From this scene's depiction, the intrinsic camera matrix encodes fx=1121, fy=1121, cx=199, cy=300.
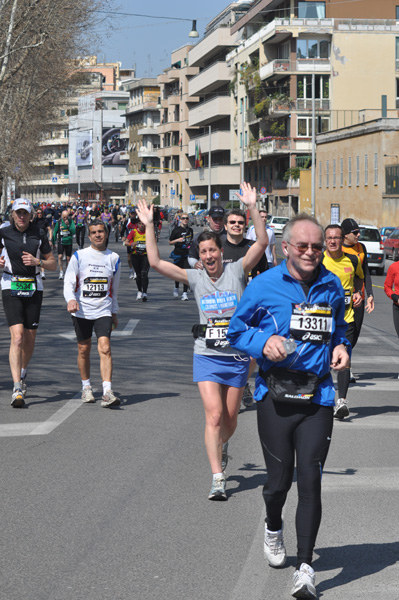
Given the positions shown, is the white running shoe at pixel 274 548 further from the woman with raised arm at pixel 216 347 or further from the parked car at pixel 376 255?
the parked car at pixel 376 255

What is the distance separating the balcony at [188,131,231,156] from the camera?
10644 cm

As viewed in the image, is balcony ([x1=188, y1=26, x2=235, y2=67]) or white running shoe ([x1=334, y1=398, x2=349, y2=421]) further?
balcony ([x1=188, y1=26, x2=235, y2=67])

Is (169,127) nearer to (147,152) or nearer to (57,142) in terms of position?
(147,152)

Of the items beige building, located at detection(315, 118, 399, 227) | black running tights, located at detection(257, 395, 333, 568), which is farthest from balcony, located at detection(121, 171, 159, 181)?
black running tights, located at detection(257, 395, 333, 568)

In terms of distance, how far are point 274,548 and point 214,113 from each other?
4095 inches

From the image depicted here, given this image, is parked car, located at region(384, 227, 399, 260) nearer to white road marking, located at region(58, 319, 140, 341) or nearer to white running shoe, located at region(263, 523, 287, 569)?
white road marking, located at region(58, 319, 140, 341)

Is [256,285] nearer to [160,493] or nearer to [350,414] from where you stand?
[160,493]

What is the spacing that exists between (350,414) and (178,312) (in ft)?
36.6

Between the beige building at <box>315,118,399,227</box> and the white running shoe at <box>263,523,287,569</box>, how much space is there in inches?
2134

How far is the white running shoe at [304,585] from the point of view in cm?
490

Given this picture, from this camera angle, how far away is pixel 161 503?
682 cm

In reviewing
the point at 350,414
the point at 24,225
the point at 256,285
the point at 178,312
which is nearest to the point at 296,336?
the point at 256,285

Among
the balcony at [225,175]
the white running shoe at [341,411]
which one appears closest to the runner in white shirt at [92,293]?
the white running shoe at [341,411]

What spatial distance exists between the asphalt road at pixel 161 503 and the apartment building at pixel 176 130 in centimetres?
11344
